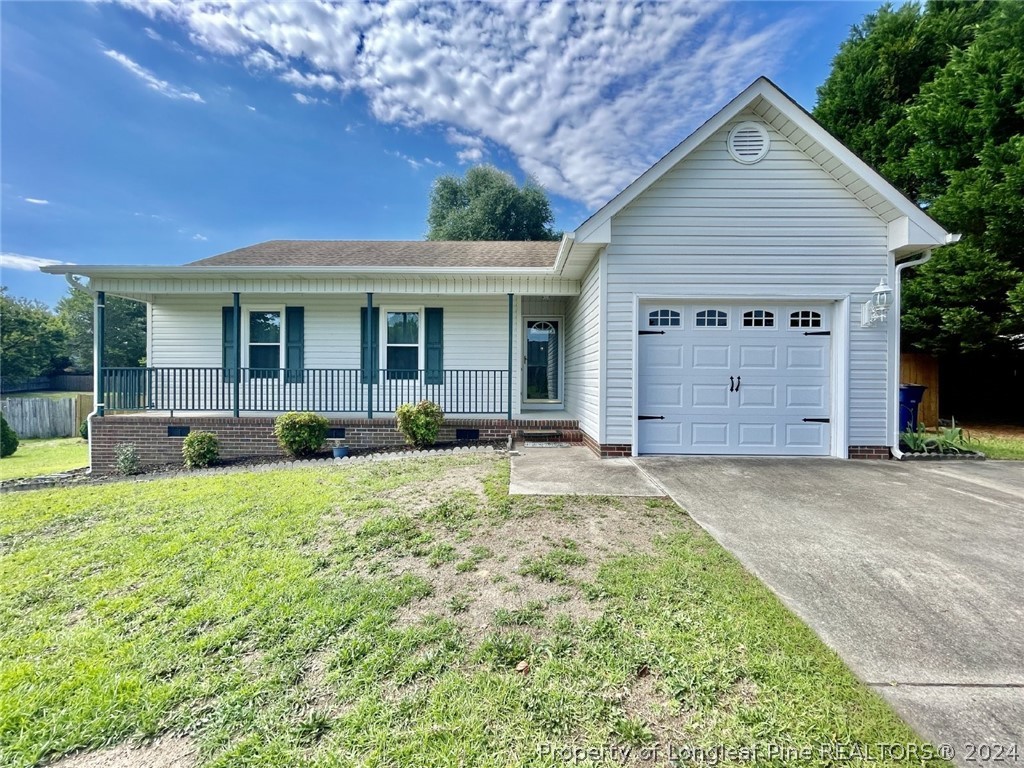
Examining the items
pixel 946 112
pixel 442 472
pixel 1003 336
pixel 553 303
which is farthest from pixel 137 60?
pixel 1003 336

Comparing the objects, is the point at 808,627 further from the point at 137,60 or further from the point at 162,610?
the point at 137,60

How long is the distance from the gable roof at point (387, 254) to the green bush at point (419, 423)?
2.77m

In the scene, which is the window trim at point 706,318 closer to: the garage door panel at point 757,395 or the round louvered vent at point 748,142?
the garage door panel at point 757,395

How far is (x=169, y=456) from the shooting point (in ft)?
27.0

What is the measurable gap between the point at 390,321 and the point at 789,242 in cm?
773

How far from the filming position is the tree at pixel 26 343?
79.5ft

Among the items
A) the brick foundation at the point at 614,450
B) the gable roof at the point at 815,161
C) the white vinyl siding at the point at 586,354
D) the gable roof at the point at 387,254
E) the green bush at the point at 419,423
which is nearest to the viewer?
the gable roof at the point at 815,161

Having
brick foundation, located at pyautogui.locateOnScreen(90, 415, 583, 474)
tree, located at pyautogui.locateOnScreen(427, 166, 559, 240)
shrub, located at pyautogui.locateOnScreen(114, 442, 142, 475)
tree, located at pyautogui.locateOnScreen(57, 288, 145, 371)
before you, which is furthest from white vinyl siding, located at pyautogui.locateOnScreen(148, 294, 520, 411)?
tree, located at pyautogui.locateOnScreen(57, 288, 145, 371)

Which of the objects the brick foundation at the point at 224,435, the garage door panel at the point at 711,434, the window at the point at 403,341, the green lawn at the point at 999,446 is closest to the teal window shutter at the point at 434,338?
the window at the point at 403,341

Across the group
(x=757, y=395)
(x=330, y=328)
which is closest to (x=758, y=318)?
(x=757, y=395)

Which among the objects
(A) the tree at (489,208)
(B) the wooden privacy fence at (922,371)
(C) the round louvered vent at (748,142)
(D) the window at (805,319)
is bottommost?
(B) the wooden privacy fence at (922,371)

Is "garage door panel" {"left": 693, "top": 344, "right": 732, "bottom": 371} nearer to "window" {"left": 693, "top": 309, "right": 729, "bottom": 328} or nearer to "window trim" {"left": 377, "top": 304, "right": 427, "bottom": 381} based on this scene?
"window" {"left": 693, "top": 309, "right": 729, "bottom": 328}

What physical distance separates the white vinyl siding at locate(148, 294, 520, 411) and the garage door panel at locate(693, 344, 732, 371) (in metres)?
3.99

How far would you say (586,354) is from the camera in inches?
303
